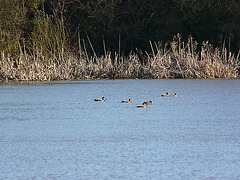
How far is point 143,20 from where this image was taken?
2045cm

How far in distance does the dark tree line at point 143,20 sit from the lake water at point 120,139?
10897 millimetres

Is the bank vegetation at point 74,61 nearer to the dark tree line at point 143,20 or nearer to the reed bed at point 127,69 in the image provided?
the reed bed at point 127,69

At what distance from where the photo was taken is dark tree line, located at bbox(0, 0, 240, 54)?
19500mm

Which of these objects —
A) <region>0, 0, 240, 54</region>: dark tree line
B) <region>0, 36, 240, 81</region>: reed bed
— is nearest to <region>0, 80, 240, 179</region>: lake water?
<region>0, 36, 240, 81</region>: reed bed

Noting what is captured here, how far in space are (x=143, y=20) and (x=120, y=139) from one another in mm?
15856

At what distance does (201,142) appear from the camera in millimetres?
4750

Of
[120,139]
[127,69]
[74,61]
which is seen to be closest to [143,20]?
[127,69]

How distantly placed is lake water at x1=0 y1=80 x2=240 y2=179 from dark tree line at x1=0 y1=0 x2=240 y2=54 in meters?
10.9

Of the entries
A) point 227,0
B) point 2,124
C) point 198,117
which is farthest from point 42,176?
point 227,0

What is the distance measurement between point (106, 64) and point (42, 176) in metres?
12.3

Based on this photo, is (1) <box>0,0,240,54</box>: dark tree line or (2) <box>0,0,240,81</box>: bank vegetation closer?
(2) <box>0,0,240,81</box>: bank vegetation

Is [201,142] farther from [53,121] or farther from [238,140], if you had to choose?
[53,121]

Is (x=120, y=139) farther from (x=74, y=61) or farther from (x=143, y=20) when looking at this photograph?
(x=143, y=20)

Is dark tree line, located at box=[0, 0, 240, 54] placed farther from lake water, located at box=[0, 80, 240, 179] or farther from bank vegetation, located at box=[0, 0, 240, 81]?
lake water, located at box=[0, 80, 240, 179]
